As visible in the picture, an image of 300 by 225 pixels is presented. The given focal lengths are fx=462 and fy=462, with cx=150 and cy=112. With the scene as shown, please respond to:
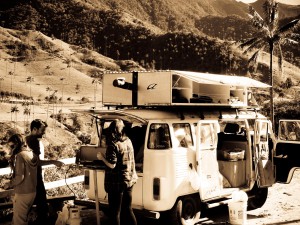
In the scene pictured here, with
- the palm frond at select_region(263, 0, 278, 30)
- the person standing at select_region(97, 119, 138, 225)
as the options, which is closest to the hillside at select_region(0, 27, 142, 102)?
the palm frond at select_region(263, 0, 278, 30)

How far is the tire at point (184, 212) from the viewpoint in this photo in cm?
706

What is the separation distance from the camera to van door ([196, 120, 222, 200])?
744cm

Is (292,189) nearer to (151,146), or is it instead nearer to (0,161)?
(151,146)

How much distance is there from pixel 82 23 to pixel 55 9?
6855mm

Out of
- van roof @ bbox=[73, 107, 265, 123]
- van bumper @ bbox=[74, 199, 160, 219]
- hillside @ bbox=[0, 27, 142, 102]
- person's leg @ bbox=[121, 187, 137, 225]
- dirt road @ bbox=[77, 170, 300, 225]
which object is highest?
hillside @ bbox=[0, 27, 142, 102]

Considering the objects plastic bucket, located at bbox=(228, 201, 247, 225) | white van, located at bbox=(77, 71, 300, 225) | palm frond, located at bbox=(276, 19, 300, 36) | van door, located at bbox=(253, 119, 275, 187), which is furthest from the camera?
palm frond, located at bbox=(276, 19, 300, 36)

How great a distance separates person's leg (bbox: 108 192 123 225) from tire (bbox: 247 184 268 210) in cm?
398

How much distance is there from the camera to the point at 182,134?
730 cm

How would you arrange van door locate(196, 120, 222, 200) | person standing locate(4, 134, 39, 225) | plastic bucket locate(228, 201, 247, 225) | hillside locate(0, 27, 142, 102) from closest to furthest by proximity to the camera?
person standing locate(4, 134, 39, 225) → van door locate(196, 120, 222, 200) → plastic bucket locate(228, 201, 247, 225) → hillside locate(0, 27, 142, 102)

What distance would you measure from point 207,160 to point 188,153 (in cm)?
58

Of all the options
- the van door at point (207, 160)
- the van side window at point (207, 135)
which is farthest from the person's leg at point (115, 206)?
the van side window at point (207, 135)

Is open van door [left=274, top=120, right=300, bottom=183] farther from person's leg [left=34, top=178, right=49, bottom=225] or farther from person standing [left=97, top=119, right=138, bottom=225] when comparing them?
person's leg [left=34, top=178, right=49, bottom=225]

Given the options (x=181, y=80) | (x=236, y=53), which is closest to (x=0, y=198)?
(x=181, y=80)

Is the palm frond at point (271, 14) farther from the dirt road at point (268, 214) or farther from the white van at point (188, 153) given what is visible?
the white van at point (188, 153)
